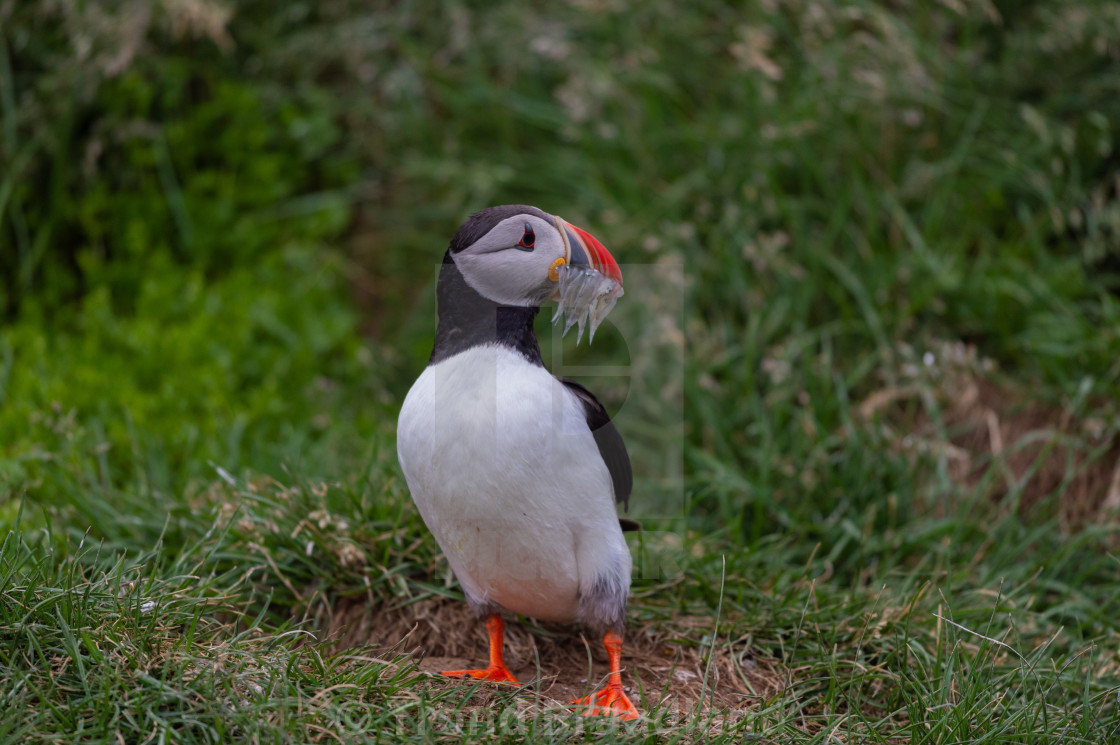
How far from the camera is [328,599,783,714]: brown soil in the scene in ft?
9.27

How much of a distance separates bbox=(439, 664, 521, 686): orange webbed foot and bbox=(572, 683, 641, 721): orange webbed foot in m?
0.20

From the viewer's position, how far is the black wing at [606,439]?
8.78ft

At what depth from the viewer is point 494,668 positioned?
2723mm

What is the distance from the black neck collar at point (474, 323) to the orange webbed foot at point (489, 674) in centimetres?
87

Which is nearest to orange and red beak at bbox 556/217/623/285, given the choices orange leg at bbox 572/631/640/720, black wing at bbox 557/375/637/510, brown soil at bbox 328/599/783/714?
black wing at bbox 557/375/637/510

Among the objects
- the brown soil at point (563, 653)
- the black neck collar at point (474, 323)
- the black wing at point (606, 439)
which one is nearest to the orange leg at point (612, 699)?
the brown soil at point (563, 653)

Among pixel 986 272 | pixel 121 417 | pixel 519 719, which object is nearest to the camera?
pixel 519 719

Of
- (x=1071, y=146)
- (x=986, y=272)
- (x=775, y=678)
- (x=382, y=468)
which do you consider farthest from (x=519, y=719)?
(x=1071, y=146)

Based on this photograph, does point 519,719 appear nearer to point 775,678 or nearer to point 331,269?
point 775,678

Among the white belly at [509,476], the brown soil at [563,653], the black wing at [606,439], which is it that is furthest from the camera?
the brown soil at [563,653]

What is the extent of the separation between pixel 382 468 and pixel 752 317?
1.85 metres

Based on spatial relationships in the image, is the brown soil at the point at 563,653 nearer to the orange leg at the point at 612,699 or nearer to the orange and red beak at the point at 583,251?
the orange leg at the point at 612,699

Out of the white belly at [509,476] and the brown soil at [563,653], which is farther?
the brown soil at [563,653]

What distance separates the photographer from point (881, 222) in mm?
4754
